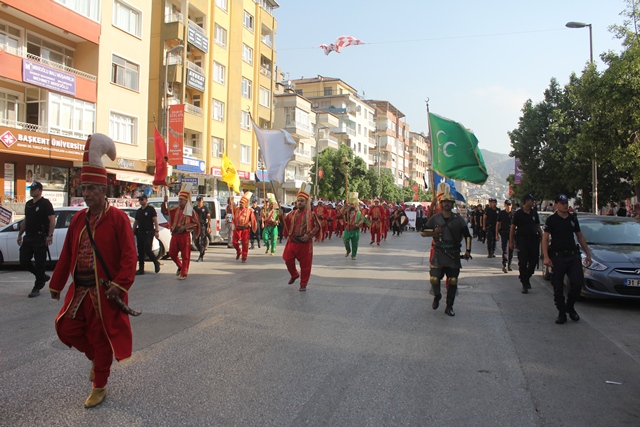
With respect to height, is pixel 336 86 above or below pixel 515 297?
above

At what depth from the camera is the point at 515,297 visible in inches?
383

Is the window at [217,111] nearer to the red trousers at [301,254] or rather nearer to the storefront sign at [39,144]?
the storefront sign at [39,144]

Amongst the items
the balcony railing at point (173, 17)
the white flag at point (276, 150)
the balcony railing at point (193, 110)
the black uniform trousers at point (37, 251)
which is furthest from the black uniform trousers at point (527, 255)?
the balcony railing at point (173, 17)

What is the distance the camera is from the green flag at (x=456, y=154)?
10.7 metres

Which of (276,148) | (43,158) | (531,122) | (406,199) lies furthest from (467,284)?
(406,199)

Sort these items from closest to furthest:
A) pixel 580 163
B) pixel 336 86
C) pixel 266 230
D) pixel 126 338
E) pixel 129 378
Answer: pixel 126 338 < pixel 129 378 < pixel 266 230 < pixel 580 163 < pixel 336 86

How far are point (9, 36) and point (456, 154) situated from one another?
2052 cm

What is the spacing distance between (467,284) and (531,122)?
26846 millimetres

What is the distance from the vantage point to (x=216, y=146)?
3922 cm

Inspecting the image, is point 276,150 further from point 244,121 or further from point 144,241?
point 244,121

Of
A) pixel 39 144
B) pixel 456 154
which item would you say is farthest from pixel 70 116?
pixel 456 154

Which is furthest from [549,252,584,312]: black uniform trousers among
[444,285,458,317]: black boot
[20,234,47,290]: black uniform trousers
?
[20,234,47,290]: black uniform trousers

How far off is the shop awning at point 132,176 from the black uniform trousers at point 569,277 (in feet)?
74.4

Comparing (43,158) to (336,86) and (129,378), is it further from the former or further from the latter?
(336,86)
